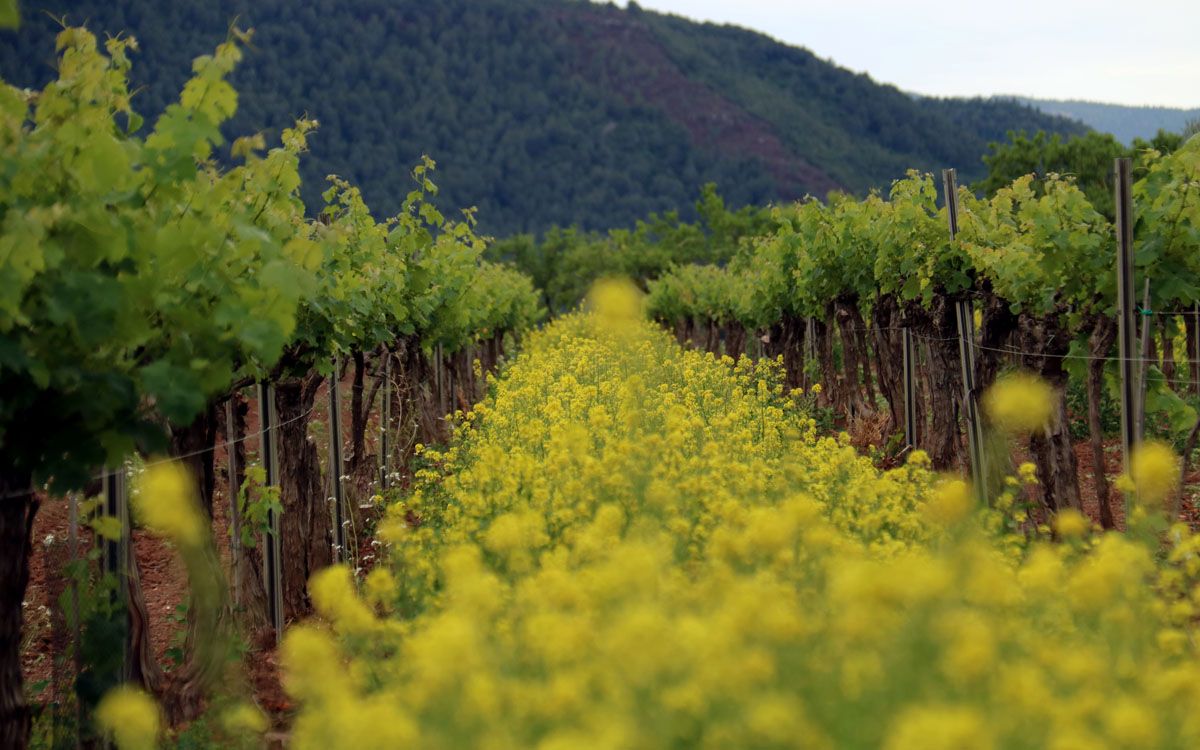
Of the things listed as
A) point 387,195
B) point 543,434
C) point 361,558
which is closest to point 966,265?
point 543,434

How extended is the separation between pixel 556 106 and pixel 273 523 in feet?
413

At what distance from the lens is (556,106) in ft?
430

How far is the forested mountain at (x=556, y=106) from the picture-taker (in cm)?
10481

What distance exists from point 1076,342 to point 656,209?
346ft

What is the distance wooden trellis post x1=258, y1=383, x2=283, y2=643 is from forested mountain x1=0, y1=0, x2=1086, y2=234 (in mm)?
80994

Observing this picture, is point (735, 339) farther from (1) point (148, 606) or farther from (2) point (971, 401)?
(1) point (148, 606)

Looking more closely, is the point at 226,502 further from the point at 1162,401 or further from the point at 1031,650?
the point at 1031,650

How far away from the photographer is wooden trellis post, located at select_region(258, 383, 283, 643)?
27.9 ft

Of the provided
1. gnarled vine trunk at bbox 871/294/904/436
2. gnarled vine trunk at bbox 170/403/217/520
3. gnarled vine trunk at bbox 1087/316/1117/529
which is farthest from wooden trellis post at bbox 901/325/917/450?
gnarled vine trunk at bbox 170/403/217/520

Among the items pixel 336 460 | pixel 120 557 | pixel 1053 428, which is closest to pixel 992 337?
pixel 1053 428

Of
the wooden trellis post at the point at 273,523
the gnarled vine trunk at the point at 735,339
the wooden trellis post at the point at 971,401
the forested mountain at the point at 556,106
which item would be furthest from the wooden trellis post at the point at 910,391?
the forested mountain at the point at 556,106

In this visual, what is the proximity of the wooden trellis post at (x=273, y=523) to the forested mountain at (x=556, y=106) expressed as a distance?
266 feet

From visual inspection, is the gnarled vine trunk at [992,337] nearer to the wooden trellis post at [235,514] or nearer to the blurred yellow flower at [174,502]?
the wooden trellis post at [235,514]

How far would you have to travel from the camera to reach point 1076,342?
863 cm
